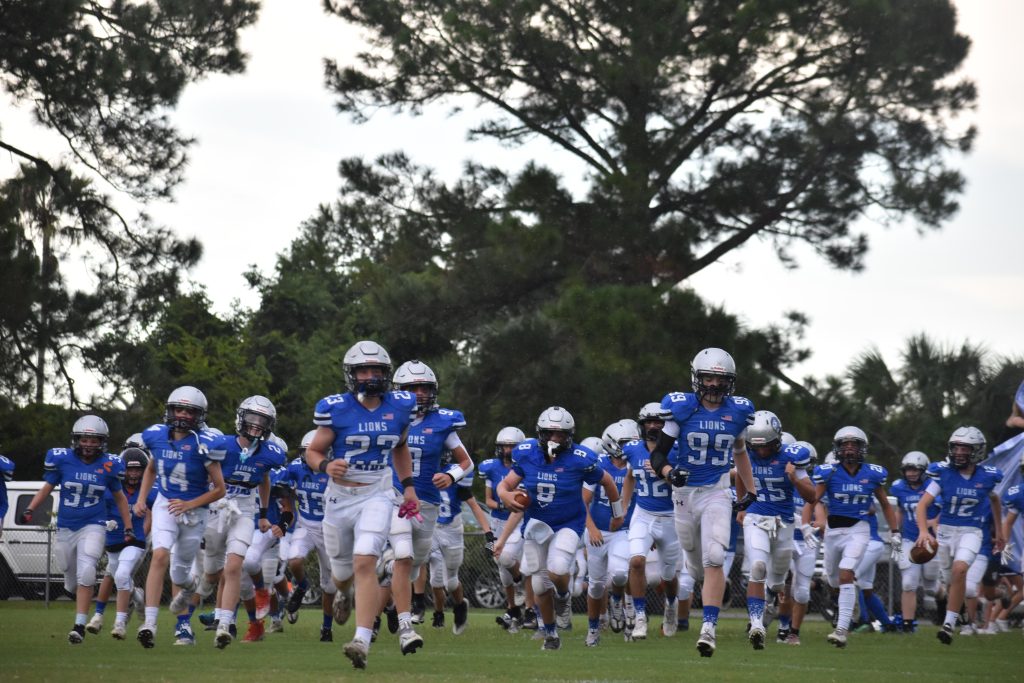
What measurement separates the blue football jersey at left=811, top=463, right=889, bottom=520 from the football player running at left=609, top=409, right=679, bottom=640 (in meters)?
1.68

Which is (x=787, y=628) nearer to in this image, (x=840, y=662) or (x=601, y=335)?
(x=840, y=662)

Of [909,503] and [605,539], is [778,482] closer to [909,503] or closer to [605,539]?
[605,539]

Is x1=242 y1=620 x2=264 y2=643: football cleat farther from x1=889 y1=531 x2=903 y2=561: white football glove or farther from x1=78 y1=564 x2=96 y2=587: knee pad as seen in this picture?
x1=889 y1=531 x2=903 y2=561: white football glove

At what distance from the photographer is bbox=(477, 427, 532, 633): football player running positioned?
58.6 feet

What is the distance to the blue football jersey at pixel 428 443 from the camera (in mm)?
14789

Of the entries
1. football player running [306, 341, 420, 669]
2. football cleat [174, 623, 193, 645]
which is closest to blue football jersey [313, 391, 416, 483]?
football player running [306, 341, 420, 669]

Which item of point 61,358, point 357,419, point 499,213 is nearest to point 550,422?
point 357,419

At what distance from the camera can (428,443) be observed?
48.9ft

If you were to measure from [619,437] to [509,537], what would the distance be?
167cm

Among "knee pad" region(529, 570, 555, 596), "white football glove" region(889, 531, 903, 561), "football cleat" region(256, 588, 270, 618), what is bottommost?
"football cleat" region(256, 588, 270, 618)

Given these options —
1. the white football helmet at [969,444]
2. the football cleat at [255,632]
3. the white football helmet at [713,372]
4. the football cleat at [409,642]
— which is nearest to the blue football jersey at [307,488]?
the football cleat at [255,632]

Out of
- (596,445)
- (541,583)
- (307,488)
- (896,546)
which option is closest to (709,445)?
(541,583)

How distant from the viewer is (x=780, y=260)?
3136 cm

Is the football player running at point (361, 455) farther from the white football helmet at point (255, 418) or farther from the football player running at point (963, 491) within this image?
the football player running at point (963, 491)
